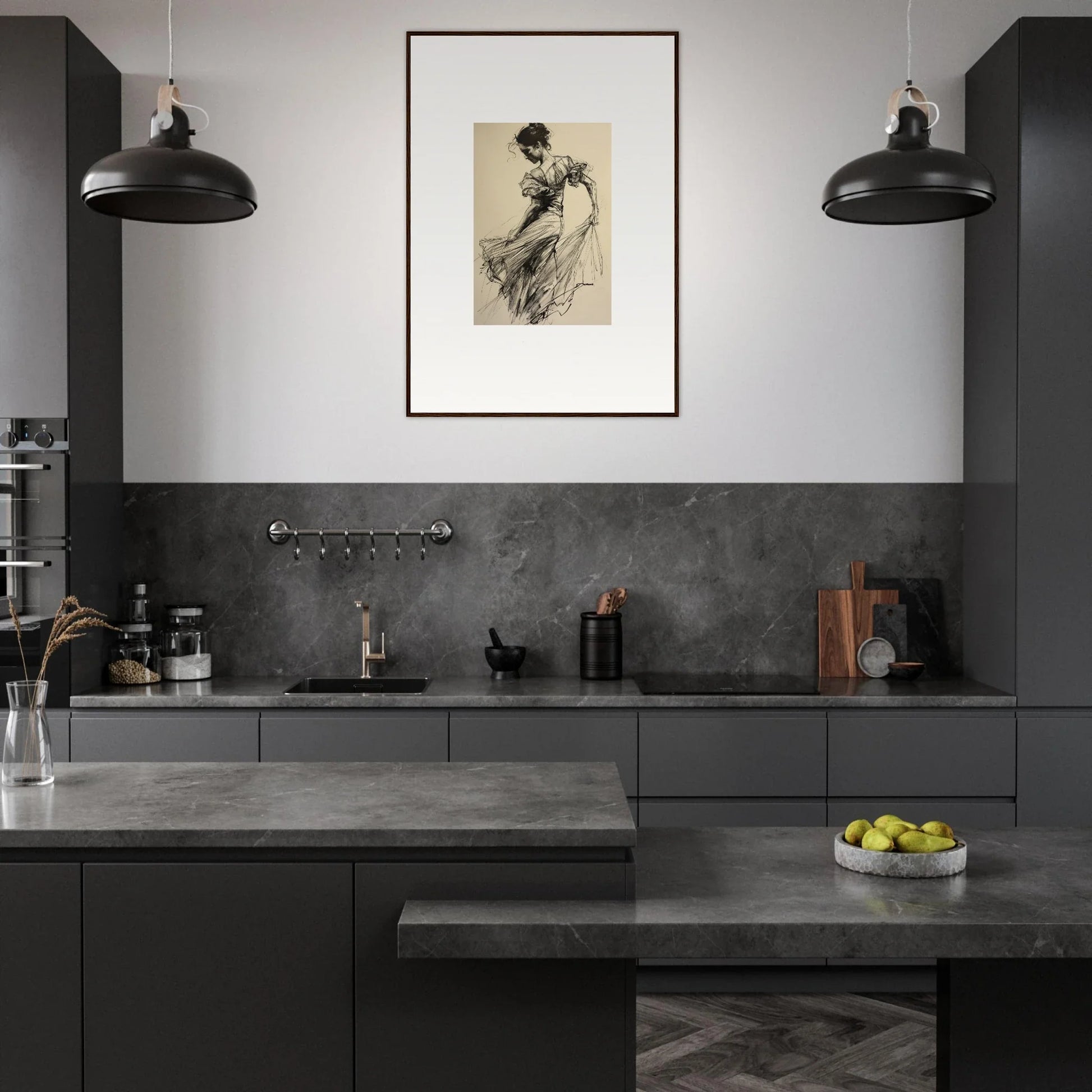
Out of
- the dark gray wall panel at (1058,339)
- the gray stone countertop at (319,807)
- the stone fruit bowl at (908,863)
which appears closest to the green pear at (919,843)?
the stone fruit bowl at (908,863)

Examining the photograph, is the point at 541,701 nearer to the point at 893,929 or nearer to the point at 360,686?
the point at 360,686

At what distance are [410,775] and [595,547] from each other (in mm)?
2144

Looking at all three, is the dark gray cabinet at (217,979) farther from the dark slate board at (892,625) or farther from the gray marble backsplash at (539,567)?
the dark slate board at (892,625)

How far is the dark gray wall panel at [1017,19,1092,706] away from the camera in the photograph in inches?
154

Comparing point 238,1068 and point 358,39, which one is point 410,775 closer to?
point 238,1068

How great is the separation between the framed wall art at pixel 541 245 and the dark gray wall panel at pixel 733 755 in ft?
4.49

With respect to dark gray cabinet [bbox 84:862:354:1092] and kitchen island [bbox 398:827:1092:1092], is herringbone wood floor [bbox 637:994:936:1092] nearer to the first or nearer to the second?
kitchen island [bbox 398:827:1092:1092]

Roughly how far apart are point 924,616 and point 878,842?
2.60 m

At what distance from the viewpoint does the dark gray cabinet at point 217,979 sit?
2.10 m

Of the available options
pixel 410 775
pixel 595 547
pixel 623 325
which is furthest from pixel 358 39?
pixel 410 775

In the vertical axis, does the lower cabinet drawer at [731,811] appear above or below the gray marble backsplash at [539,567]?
below

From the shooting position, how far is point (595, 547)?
455 centimetres

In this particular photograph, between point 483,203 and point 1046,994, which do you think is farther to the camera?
point 483,203

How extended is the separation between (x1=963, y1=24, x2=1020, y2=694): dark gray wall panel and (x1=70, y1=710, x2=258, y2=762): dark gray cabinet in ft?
9.07
